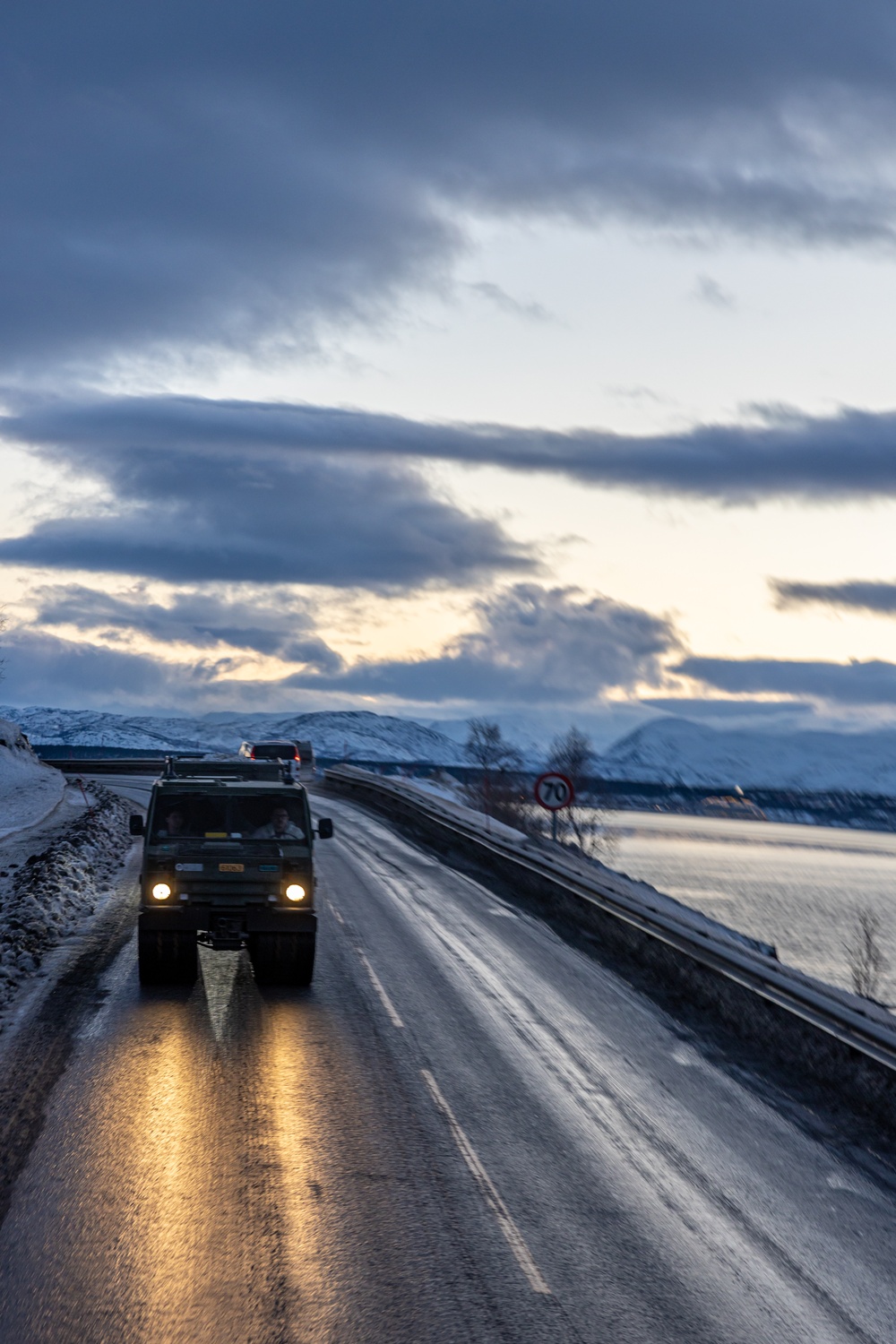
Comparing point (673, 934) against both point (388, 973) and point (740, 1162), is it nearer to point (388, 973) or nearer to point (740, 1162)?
point (388, 973)

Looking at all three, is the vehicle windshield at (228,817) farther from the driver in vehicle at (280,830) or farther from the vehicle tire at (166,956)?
the vehicle tire at (166,956)

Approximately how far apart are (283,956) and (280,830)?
144 cm

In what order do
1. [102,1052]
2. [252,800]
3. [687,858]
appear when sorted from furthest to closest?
[687,858] < [252,800] < [102,1052]

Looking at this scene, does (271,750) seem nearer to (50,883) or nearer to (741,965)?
(50,883)

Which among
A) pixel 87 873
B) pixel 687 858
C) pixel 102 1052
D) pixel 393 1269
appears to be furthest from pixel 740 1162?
pixel 687 858

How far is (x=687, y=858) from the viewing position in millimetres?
130125

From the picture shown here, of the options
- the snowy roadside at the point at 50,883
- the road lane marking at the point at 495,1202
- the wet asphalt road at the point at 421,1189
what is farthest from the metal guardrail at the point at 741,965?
the snowy roadside at the point at 50,883

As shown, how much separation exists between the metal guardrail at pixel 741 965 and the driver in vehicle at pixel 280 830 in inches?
204

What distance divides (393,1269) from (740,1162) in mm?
3351

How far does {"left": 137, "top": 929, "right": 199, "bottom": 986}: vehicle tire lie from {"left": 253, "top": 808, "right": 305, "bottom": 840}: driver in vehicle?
1.40m

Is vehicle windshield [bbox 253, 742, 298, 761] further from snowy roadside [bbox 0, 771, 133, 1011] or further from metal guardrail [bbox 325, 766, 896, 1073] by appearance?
metal guardrail [bbox 325, 766, 896, 1073]

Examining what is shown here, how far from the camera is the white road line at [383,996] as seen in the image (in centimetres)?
1227

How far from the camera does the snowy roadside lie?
1456cm

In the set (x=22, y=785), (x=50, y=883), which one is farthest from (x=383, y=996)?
(x=22, y=785)
